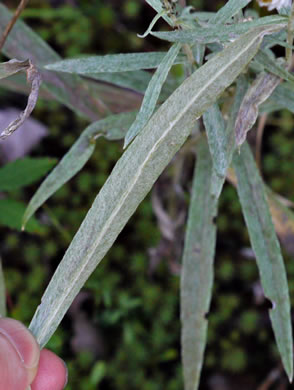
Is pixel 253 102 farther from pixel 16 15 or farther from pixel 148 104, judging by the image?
pixel 16 15

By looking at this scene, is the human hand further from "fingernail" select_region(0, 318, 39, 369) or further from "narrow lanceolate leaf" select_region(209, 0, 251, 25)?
"narrow lanceolate leaf" select_region(209, 0, 251, 25)

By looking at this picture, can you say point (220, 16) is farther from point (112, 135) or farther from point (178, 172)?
point (178, 172)

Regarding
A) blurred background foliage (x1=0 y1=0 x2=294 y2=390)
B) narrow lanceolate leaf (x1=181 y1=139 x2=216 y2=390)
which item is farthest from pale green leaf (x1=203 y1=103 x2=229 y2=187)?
blurred background foliage (x1=0 y1=0 x2=294 y2=390)

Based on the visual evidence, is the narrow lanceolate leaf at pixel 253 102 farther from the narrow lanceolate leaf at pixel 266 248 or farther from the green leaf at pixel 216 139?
the narrow lanceolate leaf at pixel 266 248

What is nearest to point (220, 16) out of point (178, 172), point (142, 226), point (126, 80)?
point (126, 80)

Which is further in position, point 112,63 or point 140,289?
point 140,289

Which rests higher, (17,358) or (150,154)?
(150,154)

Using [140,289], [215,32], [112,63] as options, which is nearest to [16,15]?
[112,63]

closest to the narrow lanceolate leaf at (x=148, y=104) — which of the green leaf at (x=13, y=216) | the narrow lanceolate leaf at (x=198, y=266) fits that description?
the narrow lanceolate leaf at (x=198, y=266)
